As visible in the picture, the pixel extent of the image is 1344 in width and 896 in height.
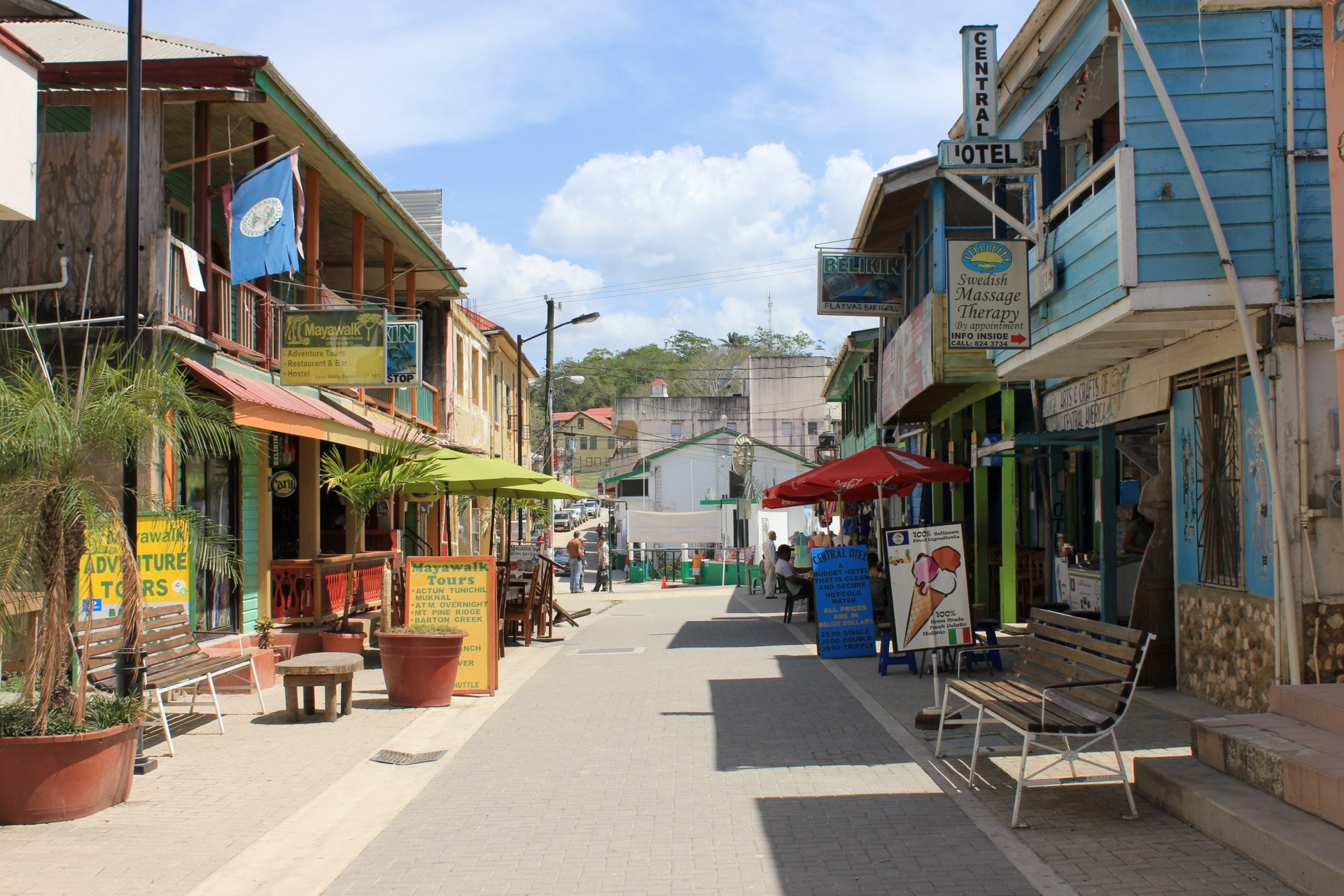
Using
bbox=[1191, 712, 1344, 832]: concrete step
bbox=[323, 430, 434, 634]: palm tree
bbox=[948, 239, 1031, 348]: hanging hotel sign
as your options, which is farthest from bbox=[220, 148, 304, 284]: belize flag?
bbox=[1191, 712, 1344, 832]: concrete step

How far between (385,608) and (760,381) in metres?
55.2

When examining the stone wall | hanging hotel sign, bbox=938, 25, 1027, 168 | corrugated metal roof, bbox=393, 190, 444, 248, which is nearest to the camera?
the stone wall

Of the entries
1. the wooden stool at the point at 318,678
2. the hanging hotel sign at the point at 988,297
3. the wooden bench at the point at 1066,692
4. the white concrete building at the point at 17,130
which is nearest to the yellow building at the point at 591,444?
the hanging hotel sign at the point at 988,297

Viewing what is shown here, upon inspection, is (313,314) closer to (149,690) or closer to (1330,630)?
(149,690)

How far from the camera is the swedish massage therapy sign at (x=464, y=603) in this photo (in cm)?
1119

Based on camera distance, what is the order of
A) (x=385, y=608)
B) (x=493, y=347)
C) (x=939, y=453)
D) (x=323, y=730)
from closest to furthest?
(x=323, y=730) < (x=385, y=608) < (x=939, y=453) < (x=493, y=347)

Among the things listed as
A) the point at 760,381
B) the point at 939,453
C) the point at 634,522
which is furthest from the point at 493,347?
the point at 760,381

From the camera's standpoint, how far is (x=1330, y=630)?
8.05m

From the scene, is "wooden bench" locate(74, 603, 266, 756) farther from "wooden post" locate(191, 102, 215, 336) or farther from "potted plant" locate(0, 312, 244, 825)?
"wooden post" locate(191, 102, 215, 336)

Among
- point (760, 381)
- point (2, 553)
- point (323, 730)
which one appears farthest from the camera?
point (760, 381)

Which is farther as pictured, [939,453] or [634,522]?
[634,522]

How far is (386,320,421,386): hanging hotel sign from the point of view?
55.6ft

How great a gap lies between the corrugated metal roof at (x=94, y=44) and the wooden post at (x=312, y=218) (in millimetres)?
2199

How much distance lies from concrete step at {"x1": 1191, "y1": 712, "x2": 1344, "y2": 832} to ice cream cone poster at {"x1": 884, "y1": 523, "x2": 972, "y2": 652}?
3378mm
